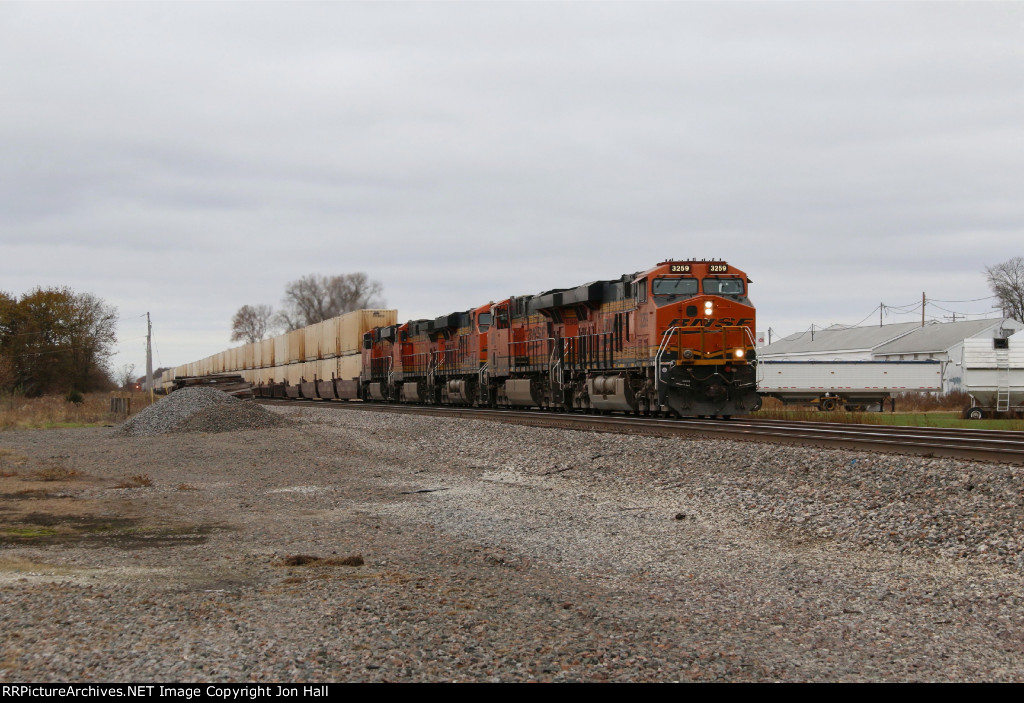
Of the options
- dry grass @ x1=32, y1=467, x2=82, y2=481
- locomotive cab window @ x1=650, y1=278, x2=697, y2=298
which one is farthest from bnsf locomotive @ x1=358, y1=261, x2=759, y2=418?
dry grass @ x1=32, y1=467, x2=82, y2=481

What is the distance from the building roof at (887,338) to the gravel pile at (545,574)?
54572mm

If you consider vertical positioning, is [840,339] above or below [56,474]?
above

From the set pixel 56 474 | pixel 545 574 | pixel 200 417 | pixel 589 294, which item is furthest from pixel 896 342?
pixel 545 574

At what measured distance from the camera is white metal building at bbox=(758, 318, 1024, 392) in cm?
5809

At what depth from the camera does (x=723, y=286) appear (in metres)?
21.6

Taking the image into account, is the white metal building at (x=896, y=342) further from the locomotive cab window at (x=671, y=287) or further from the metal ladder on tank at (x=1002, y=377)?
the locomotive cab window at (x=671, y=287)

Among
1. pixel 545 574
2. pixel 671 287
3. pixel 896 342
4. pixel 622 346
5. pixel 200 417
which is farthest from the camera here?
pixel 896 342

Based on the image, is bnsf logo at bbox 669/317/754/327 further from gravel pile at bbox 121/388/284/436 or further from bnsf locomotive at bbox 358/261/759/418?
gravel pile at bbox 121/388/284/436

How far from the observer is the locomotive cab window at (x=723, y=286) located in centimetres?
2145

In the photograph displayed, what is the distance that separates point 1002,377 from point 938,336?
3324 centimetres

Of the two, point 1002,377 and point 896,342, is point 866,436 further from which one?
point 896,342
